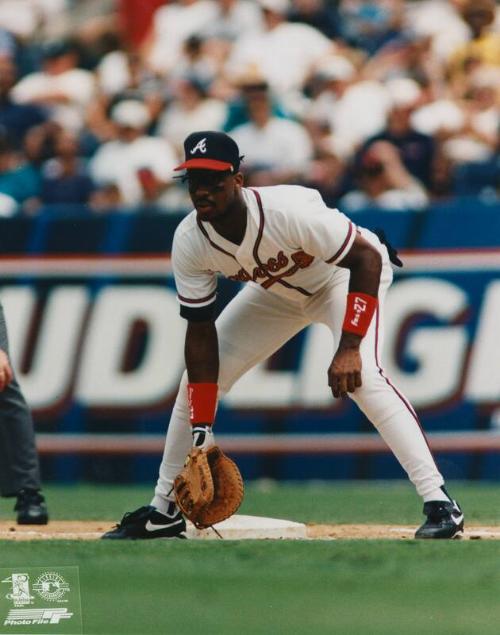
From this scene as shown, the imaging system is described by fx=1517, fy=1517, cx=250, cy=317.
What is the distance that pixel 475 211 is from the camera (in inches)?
393

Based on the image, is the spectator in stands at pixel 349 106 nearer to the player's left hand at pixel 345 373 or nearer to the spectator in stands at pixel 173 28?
the spectator in stands at pixel 173 28

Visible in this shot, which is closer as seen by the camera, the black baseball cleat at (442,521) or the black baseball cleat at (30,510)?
the black baseball cleat at (442,521)

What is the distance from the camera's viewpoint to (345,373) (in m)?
6.18

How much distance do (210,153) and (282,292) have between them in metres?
0.89

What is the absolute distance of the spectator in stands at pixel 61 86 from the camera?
1350cm

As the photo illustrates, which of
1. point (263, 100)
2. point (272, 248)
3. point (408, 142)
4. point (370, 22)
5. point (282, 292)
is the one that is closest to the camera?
point (272, 248)

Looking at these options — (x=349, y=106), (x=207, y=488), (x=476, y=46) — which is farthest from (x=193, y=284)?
(x=476, y=46)

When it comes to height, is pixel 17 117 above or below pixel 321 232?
above

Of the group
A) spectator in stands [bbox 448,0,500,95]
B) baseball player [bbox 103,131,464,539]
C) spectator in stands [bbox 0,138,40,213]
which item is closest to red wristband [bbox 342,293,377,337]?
baseball player [bbox 103,131,464,539]

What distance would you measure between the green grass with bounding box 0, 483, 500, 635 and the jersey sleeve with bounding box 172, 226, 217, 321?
3.48 feet

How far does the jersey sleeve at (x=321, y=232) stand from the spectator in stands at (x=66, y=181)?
17.9 ft

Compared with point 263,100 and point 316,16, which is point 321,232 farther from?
point 316,16

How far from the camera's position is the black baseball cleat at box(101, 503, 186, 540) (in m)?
6.72

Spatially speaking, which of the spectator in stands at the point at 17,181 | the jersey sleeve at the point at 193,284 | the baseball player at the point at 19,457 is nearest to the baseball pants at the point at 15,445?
the baseball player at the point at 19,457
